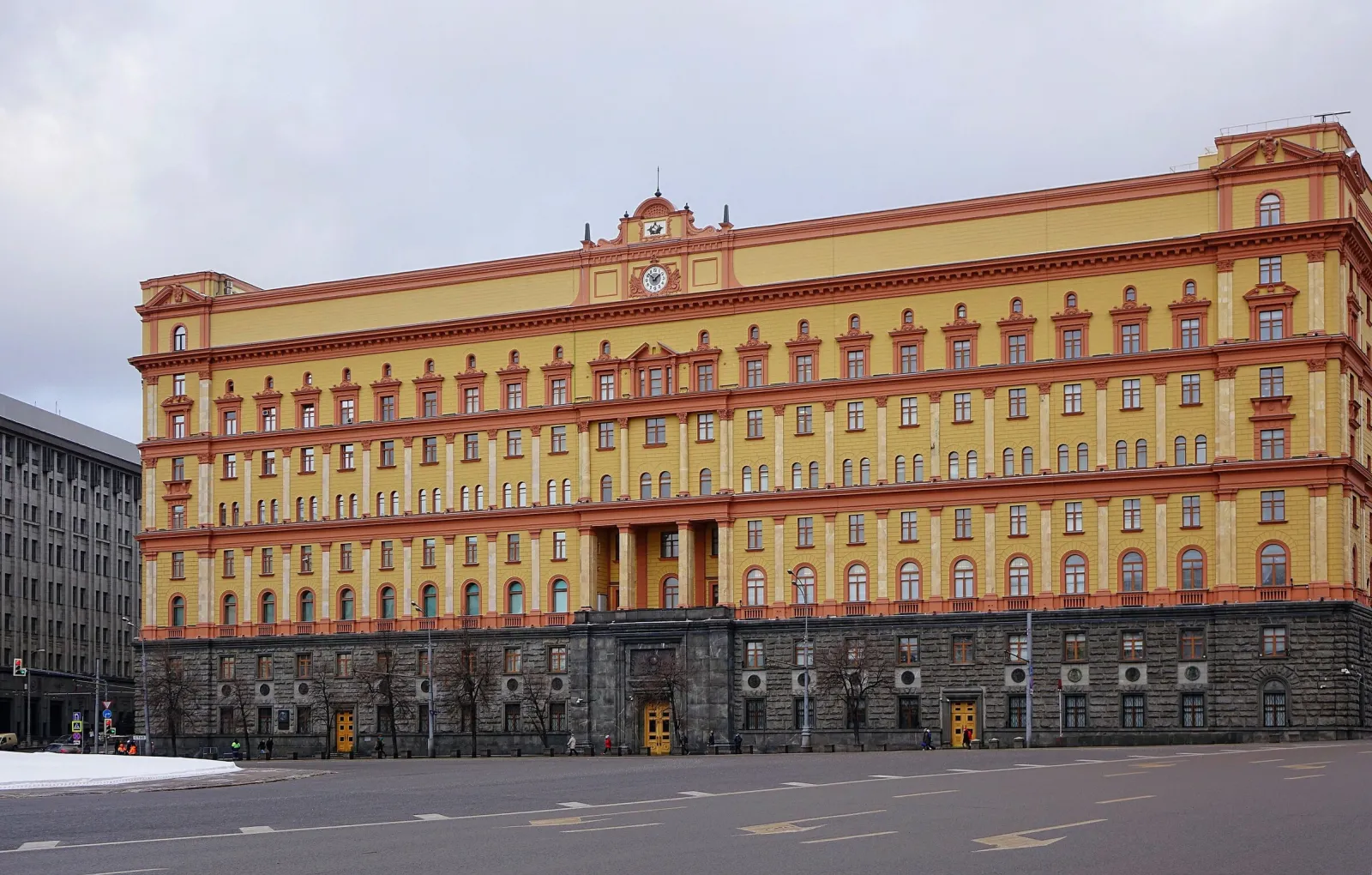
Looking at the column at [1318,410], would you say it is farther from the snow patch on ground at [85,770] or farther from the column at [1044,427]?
the snow patch on ground at [85,770]

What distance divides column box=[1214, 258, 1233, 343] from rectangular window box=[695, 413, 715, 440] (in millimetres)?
30231

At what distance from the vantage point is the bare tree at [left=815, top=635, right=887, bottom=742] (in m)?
103

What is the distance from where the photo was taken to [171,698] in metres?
120

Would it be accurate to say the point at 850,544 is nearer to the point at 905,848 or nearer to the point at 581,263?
the point at 581,263

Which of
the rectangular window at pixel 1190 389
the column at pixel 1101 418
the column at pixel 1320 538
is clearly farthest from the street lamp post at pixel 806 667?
the column at pixel 1320 538

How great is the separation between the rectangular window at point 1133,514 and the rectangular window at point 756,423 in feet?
72.5

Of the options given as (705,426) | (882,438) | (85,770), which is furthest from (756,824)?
(705,426)

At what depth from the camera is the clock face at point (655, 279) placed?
114 m

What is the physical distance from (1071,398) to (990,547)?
9536 mm

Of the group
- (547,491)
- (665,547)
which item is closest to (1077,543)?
(665,547)

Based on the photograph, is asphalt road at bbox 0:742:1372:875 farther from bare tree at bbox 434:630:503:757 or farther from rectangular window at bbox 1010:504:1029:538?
bare tree at bbox 434:630:503:757

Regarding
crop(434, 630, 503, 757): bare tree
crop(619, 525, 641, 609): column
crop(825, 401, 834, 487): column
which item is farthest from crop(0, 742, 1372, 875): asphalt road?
crop(434, 630, 503, 757): bare tree

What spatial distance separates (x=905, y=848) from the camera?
31484 mm

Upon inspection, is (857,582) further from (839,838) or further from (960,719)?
(839,838)
